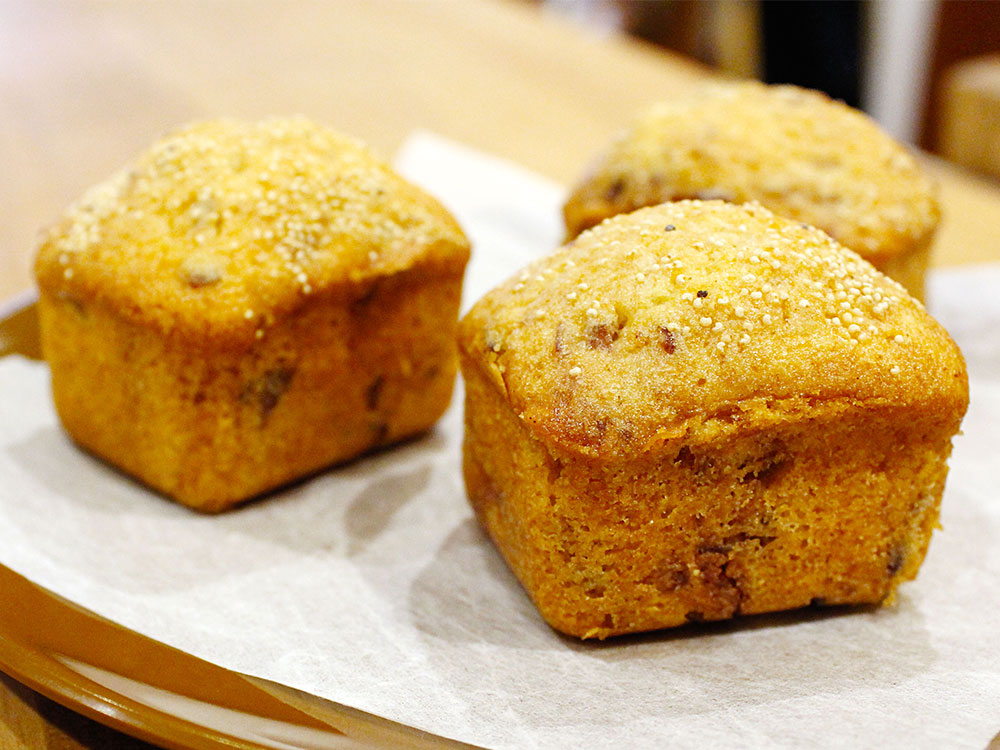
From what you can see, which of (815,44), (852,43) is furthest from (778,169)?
(852,43)

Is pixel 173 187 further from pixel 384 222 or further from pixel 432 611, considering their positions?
pixel 432 611

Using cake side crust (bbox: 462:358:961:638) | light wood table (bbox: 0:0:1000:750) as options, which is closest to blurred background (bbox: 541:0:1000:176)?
light wood table (bbox: 0:0:1000:750)

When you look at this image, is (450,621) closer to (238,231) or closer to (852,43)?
(238,231)

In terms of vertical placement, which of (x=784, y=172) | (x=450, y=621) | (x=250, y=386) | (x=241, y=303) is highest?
(x=784, y=172)

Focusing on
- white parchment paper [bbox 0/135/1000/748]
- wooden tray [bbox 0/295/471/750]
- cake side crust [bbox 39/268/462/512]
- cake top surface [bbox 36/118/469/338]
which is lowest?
white parchment paper [bbox 0/135/1000/748]

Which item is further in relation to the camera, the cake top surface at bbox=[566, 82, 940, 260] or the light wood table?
the light wood table

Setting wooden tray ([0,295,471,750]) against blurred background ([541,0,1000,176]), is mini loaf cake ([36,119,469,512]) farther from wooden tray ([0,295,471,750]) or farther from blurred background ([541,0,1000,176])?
blurred background ([541,0,1000,176])

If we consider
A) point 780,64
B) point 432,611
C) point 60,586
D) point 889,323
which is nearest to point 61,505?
point 60,586

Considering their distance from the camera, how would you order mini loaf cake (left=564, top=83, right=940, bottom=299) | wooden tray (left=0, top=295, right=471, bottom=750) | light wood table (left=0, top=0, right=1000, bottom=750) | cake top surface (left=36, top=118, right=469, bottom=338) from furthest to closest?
light wood table (left=0, top=0, right=1000, bottom=750) < mini loaf cake (left=564, top=83, right=940, bottom=299) < cake top surface (left=36, top=118, right=469, bottom=338) < wooden tray (left=0, top=295, right=471, bottom=750)
